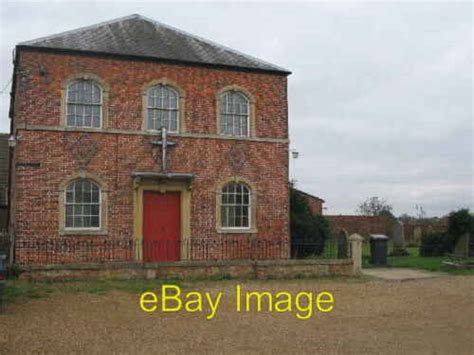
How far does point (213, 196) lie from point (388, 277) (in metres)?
5.77

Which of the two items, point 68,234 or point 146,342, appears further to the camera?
point 68,234

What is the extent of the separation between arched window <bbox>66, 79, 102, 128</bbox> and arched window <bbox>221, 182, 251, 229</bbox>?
14.6 ft

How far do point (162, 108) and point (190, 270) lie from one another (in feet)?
18.8

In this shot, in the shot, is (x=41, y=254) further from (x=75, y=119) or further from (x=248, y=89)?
(x=248, y=89)

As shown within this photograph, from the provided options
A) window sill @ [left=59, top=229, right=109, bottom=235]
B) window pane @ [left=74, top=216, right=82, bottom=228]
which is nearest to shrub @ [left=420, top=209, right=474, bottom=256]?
window sill @ [left=59, top=229, right=109, bottom=235]

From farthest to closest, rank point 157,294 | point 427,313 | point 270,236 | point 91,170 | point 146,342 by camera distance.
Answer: point 270,236, point 91,170, point 157,294, point 427,313, point 146,342

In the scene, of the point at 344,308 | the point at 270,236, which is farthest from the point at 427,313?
the point at 270,236

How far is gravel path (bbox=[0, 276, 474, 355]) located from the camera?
8195 millimetres

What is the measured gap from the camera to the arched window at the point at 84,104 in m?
18.1

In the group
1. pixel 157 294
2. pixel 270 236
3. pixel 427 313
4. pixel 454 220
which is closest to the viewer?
pixel 427 313

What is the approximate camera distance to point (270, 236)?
19.6m

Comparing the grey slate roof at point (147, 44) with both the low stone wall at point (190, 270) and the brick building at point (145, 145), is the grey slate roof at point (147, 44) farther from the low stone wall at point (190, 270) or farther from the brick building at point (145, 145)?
the low stone wall at point (190, 270)

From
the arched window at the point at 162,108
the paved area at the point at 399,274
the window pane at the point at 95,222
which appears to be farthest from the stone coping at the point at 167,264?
the arched window at the point at 162,108

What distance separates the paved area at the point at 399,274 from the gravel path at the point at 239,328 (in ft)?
11.7
